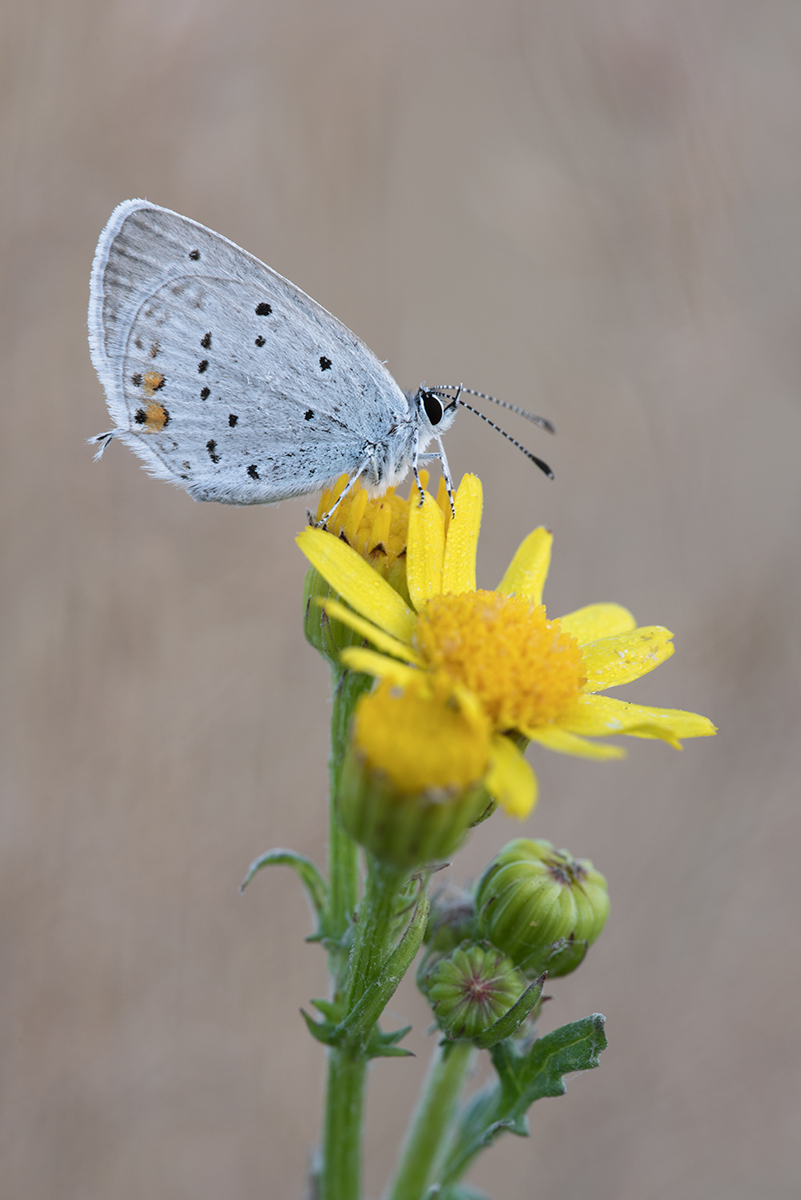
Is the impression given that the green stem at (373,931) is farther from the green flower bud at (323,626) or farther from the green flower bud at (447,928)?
the green flower bud at (323,626)

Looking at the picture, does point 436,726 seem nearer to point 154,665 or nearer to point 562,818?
point 154,665

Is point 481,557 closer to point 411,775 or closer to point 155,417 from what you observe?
point 155,417

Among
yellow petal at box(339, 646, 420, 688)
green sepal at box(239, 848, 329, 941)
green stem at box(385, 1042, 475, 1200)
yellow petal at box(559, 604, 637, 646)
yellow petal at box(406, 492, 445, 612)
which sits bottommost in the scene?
green stem at box(385, 1042, 475, 1200)

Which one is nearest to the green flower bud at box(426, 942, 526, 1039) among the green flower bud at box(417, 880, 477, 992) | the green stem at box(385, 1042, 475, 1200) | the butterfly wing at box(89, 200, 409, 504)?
the green flower bud at box(417, 880, 477, 992)

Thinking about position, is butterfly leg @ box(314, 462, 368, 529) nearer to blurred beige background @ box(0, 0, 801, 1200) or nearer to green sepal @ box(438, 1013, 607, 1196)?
green sepal @ box(438, 1013, 607, 1196)

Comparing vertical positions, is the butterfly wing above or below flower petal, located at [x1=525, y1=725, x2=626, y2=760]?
above

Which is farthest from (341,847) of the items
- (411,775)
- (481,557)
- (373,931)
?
(481,557)
